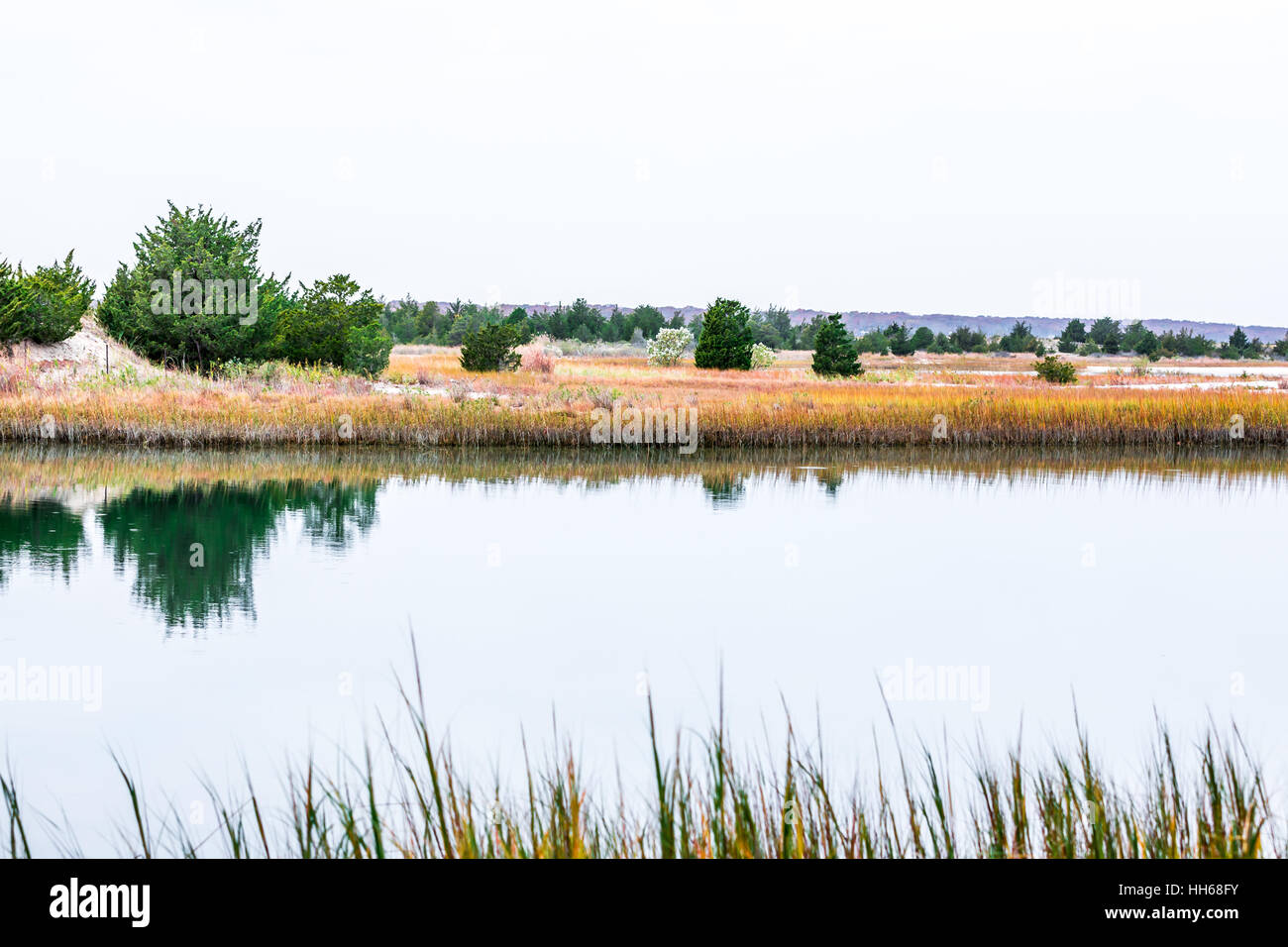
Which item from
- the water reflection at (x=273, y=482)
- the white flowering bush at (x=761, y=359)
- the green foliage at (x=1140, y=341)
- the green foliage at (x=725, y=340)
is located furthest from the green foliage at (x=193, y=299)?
the green foliage at (x=1140, y=341)

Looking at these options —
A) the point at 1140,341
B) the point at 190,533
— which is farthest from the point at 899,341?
the point at 190,533

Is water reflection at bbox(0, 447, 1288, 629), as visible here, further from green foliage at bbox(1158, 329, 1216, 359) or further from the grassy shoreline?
green foliage at bbox(1158, 329, 1216, 359)

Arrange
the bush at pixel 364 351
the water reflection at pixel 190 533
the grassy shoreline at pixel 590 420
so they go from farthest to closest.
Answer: the bush at pixel 364 351 < the grassy shoreline at pixel 590 420 < the water reflection at pixel 190 533

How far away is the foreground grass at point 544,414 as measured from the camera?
19406mm

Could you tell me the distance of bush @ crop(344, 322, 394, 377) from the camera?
1057 inches

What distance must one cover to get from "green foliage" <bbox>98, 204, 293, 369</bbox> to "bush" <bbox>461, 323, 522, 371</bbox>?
5.81m

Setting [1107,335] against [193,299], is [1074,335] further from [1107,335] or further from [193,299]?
[193,299]

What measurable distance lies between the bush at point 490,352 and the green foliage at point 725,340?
7.66 meters

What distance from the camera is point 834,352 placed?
35.1m

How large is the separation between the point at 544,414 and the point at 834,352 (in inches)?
659

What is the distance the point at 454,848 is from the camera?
3633 mm

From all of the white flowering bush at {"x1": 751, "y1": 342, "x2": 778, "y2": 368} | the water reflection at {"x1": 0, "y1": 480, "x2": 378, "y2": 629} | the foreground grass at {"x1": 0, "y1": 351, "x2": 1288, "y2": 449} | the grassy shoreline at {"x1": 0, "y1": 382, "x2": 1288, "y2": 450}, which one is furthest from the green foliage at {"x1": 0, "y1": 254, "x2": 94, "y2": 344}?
the white flowering bush at {"x1": 751, "y1": 342, "x2": 778, "y2": 368}

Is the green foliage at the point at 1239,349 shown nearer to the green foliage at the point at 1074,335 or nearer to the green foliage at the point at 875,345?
the green foliage at the point at 1074,335
